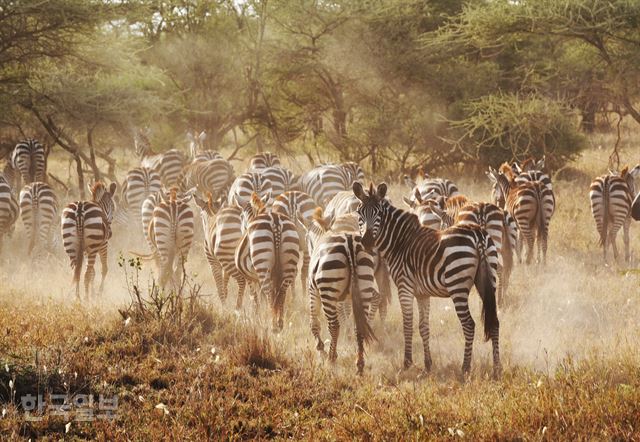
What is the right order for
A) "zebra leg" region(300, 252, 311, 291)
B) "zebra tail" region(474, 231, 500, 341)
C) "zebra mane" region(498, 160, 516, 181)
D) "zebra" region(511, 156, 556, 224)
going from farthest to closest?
"zebra mane" region(498, 160, 516, 181)
"zebra" region(511, 156, 556, 224)
"zebra leg" region(300, 252, 311, 291)
"zebra tail" region(474, 231, 500, 341)

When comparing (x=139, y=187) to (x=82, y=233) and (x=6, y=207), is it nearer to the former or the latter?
(x=6, y=207)

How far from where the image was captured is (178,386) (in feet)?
21.9

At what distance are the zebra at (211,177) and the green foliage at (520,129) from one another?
19.8 ft

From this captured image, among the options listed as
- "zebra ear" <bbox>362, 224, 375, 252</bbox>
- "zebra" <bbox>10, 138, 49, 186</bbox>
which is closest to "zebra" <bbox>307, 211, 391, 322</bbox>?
"zebra ear" <bbox>362, 224, 375, 252</bbox>

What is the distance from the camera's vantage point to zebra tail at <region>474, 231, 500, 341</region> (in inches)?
297

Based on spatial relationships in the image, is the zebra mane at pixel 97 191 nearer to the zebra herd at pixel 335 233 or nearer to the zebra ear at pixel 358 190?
the zebra herd at pixel 335 233

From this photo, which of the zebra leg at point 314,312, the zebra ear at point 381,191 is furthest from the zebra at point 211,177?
the zebra ear at point 381,191

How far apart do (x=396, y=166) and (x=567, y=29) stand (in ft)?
25.9

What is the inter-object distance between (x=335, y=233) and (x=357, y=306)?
929 millimetres

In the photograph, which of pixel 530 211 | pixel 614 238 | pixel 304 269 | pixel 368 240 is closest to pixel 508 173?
pixel 530 211

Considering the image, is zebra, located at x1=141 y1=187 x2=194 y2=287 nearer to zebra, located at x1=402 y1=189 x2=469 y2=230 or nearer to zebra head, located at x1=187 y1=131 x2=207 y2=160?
zebra, located at x1=402 y1=189 x2=469 y2=230

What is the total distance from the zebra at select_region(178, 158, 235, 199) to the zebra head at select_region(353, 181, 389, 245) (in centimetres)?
913

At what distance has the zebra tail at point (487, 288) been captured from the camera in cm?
753

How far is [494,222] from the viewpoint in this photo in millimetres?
10297
